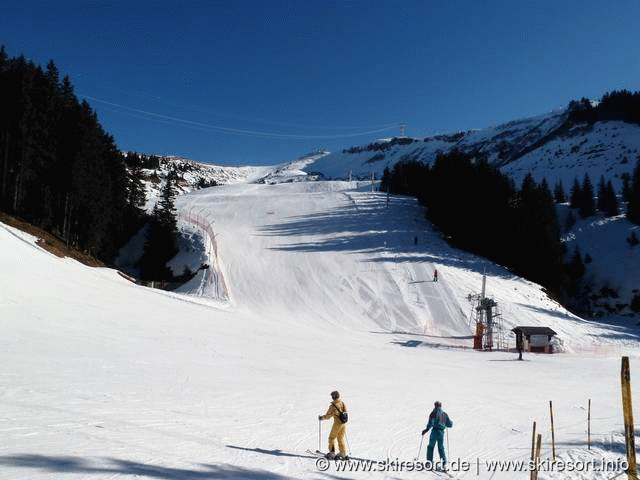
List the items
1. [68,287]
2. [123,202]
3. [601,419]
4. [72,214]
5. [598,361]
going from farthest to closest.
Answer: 1. [123,202]
2. [72,214]
3. [598,361]
4. [68,287]
5. [601,419]

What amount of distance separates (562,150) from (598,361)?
14532 centimetres

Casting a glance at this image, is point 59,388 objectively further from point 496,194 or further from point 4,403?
point 496,194

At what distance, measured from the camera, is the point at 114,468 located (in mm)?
6801

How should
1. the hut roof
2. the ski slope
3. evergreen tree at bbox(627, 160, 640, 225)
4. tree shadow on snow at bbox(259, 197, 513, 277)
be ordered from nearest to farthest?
the ski slope
the hut roof
tree shadow on snow at bbox(259, 197, 513, 277)
evergreen tree at bbox(627, 160, 640, 225)

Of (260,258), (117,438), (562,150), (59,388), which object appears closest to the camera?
(117,438)

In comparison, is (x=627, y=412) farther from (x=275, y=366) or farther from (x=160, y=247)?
(x=160, y=247)

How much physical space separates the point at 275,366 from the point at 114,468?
1152 centimetres

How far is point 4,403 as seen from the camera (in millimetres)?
9250

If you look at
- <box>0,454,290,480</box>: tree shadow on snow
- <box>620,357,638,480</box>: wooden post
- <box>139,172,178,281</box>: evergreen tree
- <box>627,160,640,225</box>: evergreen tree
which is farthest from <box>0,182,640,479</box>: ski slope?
<box>627,160,640,225</box>: evergreen tree

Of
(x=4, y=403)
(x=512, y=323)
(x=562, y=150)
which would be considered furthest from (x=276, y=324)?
(x=562, y=150)

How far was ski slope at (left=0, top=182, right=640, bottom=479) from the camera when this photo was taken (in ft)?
27.7

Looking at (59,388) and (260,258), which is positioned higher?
(260,258)

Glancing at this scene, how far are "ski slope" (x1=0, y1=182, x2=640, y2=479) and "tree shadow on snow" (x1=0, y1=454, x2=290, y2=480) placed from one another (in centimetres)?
4

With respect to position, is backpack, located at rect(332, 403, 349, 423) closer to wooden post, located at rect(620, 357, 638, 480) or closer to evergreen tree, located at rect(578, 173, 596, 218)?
wooden post, located at rect(620, 357, 638, 480)
